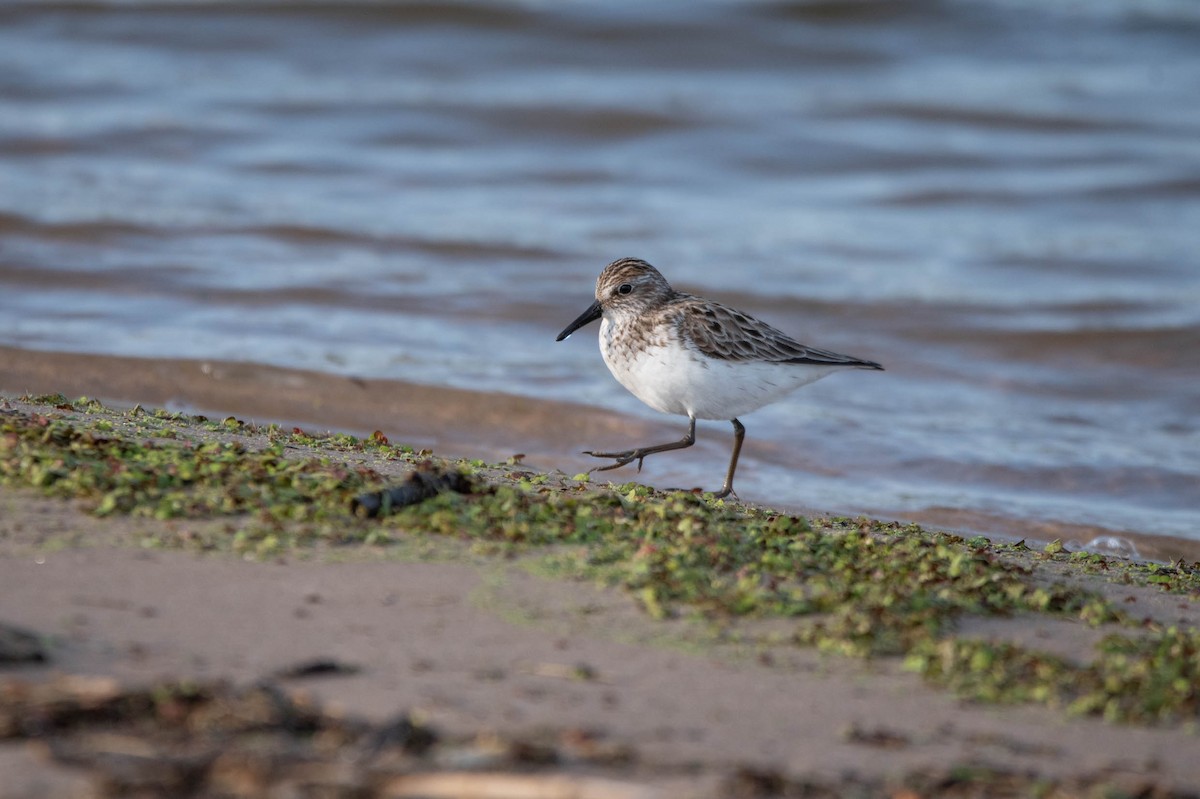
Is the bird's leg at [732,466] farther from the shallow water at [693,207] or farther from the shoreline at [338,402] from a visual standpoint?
the shoreline at [338,402]

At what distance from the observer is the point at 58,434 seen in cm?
A: 496

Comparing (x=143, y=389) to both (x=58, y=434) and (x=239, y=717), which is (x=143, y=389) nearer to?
(x=58, y=434)

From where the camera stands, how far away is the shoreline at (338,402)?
8.76 m

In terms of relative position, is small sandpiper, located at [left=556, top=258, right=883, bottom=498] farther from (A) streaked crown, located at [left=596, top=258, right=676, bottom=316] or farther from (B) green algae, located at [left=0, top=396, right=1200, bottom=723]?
(B) green algae, located at [left=0, top=396, right=1200, bottom=723]

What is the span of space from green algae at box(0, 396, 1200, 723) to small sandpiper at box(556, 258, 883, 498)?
118cm

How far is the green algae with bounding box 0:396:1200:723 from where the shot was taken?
389 centimetres

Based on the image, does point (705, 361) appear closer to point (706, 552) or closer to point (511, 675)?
point (706, 552)

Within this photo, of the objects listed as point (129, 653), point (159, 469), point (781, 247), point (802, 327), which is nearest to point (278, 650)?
point (129, 653)

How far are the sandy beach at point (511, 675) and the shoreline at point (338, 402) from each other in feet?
13.8

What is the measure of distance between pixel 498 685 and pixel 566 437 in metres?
5.35

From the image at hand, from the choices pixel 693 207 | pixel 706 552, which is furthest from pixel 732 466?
pixel 693 207

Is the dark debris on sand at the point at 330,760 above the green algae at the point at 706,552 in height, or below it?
below

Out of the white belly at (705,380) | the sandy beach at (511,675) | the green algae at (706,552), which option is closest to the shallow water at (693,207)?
the white belly at (705,380)

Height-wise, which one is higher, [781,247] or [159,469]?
[781,247]
